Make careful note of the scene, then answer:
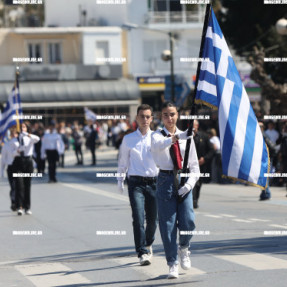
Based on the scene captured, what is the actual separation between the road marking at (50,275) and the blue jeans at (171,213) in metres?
0.96

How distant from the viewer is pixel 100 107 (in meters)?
60.7

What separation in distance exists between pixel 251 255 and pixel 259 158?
185 cm

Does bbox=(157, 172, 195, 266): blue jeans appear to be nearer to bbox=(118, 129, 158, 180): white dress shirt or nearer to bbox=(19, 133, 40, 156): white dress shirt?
bbox=(118, 129, 158, 180): white dress shirt

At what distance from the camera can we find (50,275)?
966 cm

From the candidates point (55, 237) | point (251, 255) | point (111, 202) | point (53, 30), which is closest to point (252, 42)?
point (111, 202)

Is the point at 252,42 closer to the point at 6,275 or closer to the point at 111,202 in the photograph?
the point at 111,202

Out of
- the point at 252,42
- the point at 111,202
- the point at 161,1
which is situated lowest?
the point at 111,202

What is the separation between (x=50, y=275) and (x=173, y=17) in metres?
53.2

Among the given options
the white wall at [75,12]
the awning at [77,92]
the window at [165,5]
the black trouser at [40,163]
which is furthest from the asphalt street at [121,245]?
the white wall at [75,12]

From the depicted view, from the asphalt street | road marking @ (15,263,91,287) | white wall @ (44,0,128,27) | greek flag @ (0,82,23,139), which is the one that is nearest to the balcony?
white wall @ (44,0,128,27)

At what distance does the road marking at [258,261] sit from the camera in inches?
370

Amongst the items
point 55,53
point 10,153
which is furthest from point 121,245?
point 55,53

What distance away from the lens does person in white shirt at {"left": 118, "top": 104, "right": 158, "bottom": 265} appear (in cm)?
1009

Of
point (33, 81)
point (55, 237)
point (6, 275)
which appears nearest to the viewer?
point (6, 275)
